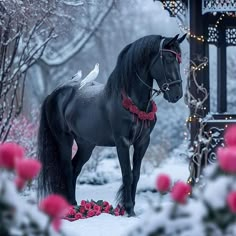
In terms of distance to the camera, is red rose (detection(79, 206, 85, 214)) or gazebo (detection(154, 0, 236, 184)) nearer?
red rose (detection(79, 206, 85, 214))

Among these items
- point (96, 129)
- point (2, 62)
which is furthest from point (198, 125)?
point (96, 129)

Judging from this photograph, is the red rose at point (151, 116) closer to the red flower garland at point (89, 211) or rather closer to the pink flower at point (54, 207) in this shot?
the red flower garland at point (89, 211)

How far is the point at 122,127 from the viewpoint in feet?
21.8

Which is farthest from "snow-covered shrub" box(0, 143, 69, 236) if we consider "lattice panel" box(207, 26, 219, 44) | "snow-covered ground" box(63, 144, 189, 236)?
"lattice panel" box(207, 26, 219, 44)

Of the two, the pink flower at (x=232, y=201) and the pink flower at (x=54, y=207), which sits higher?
the pink flower at (x=232, y=201)

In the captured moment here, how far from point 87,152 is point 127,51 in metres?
1.63

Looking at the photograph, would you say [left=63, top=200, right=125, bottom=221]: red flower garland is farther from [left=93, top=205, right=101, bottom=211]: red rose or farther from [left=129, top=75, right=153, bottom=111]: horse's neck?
[left=129, top=75, right=153, bottom=111]: horse's neck

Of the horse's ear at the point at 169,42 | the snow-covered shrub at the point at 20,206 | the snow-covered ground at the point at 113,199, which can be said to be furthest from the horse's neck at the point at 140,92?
the snow-covered shrub at the point at 20,206

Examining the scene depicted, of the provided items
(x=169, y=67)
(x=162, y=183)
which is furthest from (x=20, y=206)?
(x=169, y=67)

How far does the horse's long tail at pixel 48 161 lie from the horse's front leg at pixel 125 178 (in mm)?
965

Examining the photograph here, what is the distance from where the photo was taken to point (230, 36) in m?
12.3

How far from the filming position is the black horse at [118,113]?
6523 millimetres

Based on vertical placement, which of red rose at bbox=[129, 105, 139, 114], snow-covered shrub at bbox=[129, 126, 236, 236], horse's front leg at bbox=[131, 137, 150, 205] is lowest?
horse's front leg at bbox=[131, 137, 150, 205]

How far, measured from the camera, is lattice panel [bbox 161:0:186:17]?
35.8 ft
